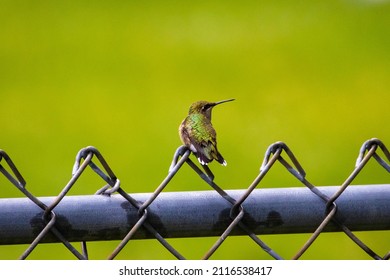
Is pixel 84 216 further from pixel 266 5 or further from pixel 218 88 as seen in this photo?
pixel 218 88

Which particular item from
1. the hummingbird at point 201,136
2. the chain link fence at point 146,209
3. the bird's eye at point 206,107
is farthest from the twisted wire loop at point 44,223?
the bird's eye at point 206,107

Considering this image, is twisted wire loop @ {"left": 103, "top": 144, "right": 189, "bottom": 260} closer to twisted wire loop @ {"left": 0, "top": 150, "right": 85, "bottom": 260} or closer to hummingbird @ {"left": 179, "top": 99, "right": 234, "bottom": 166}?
twisted wire loop @ {"left": 0, "top": 150, "right": 85, "bottom": 260}

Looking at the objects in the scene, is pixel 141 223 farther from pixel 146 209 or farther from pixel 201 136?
pixel 201 136

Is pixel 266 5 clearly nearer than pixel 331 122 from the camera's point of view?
Yes

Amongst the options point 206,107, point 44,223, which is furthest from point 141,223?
point 206,107

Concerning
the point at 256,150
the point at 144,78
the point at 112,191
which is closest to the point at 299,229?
the point at 112,191

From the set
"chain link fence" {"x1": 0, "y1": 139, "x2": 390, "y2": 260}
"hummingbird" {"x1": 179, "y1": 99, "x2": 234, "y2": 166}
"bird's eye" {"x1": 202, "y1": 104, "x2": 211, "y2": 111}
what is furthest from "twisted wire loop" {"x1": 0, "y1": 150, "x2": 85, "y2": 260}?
"bird's eye" {"x1": 202, "y1": 104, "x2": 211, "y2": 111}
